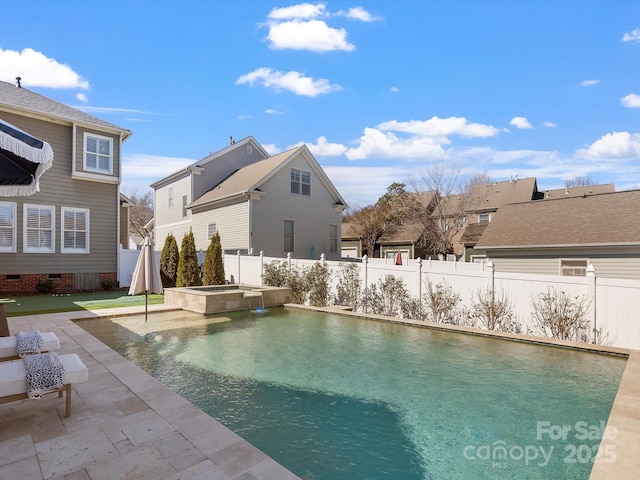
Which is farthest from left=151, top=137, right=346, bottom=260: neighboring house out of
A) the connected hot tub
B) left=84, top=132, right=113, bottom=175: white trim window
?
the connected hot tub

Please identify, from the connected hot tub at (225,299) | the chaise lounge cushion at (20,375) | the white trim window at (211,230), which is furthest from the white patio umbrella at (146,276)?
the white trim window at (211,230)

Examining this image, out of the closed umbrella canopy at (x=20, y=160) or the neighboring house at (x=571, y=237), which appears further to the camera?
the neighboring house at (x=571, y=237)

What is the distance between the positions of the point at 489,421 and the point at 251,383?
10.1ft

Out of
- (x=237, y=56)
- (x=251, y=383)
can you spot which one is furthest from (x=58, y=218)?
(x=251, y=383)

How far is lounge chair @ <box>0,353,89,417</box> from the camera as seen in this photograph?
10.8 feet

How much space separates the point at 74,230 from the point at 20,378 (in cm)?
1378

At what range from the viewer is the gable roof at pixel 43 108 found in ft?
44.6

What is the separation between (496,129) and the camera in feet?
91.7

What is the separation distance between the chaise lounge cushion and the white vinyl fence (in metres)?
7.89

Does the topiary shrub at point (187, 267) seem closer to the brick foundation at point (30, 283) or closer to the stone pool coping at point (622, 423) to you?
the brick foundation at point (30, 283)

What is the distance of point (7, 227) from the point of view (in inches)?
530

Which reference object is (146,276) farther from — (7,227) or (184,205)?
(184,205)

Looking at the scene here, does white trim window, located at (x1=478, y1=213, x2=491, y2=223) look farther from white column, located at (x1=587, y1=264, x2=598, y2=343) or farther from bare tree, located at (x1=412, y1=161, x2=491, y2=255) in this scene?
white column, located at (x1=587, y1=264, x2=598, y2=343)

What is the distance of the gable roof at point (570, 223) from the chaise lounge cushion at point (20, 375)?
51.6ft
